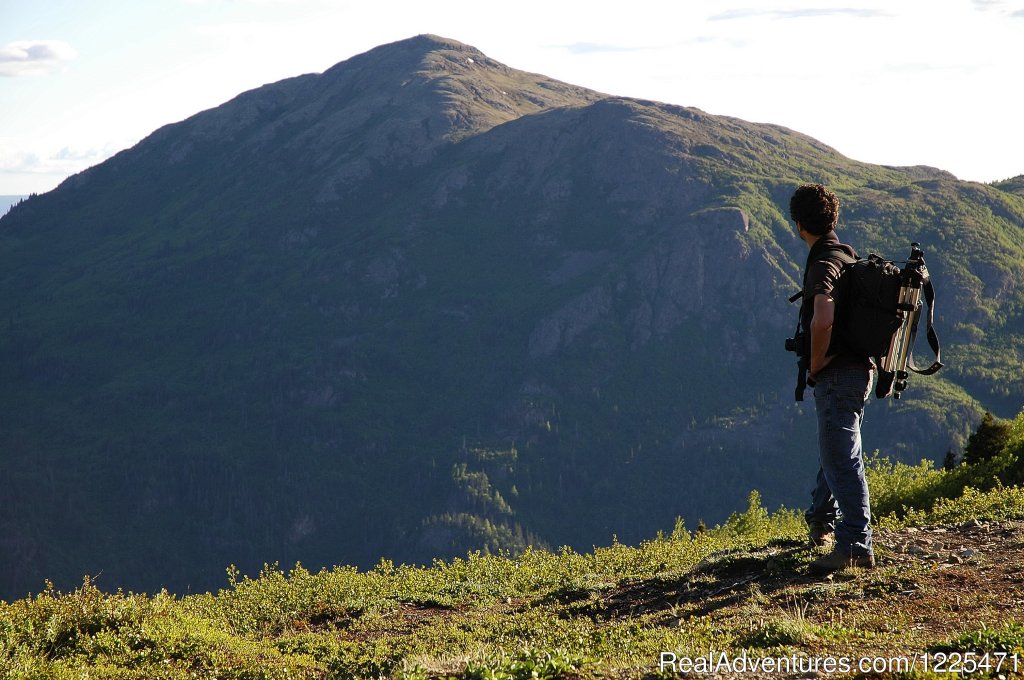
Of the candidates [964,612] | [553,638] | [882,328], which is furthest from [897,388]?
[553,638]

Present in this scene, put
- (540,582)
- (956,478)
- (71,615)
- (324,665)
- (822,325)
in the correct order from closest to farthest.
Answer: (822,325), (324,665), (71,615), (540,582), (956,478)

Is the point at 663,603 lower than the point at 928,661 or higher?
lower

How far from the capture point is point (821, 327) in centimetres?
953

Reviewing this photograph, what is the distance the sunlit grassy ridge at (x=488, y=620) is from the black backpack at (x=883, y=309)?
2483mm

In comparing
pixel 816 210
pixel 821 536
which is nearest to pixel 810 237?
pixel 816 210

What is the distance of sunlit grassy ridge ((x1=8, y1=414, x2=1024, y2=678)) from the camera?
8.40 meters

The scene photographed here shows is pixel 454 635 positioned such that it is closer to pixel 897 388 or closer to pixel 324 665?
pixel 324 665

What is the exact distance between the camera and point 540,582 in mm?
14570

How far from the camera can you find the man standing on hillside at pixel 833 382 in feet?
31.7

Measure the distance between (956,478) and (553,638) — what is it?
41.3ft

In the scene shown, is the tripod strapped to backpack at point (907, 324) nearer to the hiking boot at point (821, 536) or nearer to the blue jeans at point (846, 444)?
the blue jeans at point (846, 444)

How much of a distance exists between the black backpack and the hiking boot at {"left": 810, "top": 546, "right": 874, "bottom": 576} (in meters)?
1.98

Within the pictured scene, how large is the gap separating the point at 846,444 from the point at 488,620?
17.4 feet

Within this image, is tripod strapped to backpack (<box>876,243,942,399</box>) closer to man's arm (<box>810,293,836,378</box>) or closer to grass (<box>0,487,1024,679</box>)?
man's arm (<box>810,293,836,378</box>)
